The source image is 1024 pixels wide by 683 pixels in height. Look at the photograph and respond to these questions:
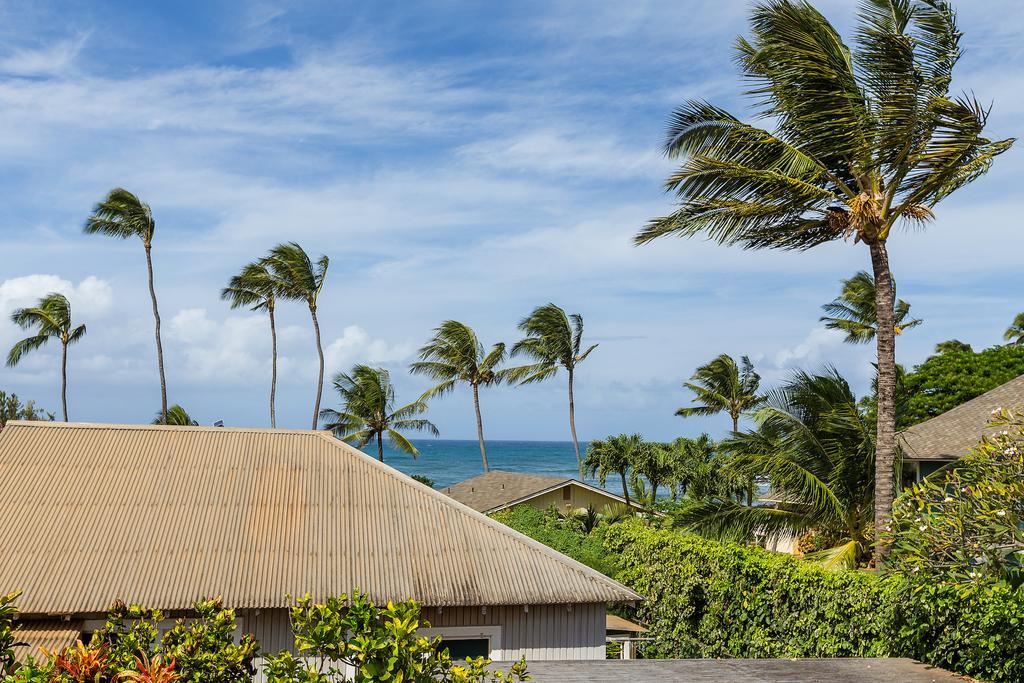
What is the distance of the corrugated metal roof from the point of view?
37.8 feet

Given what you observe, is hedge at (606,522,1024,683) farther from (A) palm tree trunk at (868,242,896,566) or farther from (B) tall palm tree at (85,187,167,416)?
(B) tall palm tree at (85,187,167,416)

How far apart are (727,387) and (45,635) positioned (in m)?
52.9

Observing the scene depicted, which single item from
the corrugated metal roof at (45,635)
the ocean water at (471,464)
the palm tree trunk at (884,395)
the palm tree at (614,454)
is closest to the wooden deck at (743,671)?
the palm tree trunk at (884,395)

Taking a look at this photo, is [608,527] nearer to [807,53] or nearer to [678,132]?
[678,132]

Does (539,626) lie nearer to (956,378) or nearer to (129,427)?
(129,427)

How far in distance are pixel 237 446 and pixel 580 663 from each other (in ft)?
24.6

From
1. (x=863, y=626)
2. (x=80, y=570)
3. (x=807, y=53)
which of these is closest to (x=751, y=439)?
(x=863, y=626)

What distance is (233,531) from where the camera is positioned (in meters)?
13.4

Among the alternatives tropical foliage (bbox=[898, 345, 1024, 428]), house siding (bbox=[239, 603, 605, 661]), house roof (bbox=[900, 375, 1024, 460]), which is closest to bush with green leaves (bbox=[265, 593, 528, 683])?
house siding (bbox=[239, 603, 605, 661])

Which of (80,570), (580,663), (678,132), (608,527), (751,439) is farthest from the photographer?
(608,527)

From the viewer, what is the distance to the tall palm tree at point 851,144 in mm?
15383

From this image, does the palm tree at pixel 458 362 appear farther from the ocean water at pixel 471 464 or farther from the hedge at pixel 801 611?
the ocean water at pixel 471 464

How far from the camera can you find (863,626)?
45.8 feet

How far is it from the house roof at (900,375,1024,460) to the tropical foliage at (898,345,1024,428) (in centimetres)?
992
